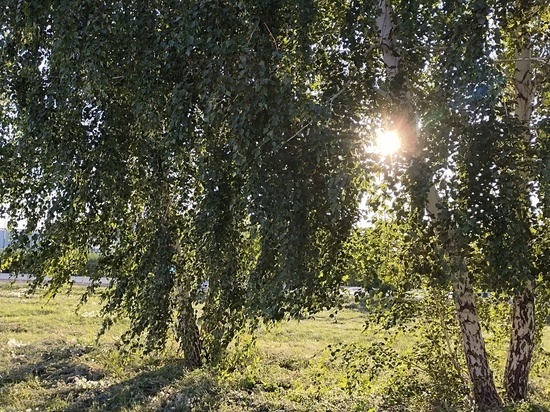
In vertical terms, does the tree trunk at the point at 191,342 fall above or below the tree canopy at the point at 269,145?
below

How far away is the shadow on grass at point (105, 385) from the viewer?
6.61 meters

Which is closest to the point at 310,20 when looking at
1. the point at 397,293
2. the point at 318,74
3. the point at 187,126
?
the point at 318,74

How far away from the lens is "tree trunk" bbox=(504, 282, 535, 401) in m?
5.09

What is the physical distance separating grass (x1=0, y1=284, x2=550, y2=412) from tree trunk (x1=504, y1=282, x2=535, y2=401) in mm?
238

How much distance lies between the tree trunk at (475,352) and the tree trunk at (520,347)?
471mm

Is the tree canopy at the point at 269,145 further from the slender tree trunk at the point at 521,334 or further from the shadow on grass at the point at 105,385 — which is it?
the shadow on grass at the point at 105,385

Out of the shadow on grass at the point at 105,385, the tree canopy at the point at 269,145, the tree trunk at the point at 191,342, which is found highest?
the tree canopy at the point at 269,145

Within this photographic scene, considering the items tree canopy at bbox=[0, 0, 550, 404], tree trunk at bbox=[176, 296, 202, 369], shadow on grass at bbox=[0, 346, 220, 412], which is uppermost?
tree canopy at bbox=[0, 0, 550, 404]

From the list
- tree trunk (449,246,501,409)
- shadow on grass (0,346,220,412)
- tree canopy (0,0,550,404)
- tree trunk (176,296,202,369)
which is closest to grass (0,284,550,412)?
shadow on grass (0,346,220,412)

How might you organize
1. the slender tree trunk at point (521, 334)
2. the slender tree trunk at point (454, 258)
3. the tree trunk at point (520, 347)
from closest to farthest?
the slender tree trunk at point (454, 258) < the slender tree trunk at point (521, 334) < the tree trunk at point (520, 347)

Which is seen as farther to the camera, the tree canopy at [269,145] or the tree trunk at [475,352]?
the tree trunk at [475,352]

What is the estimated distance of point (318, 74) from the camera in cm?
362

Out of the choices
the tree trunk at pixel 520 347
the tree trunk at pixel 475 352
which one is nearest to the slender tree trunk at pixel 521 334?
the tree trunk at pixel 520 347

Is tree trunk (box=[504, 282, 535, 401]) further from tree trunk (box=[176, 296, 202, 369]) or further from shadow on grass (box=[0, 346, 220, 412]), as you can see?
shadow on grass (box=[0, 346, 220, 412])
